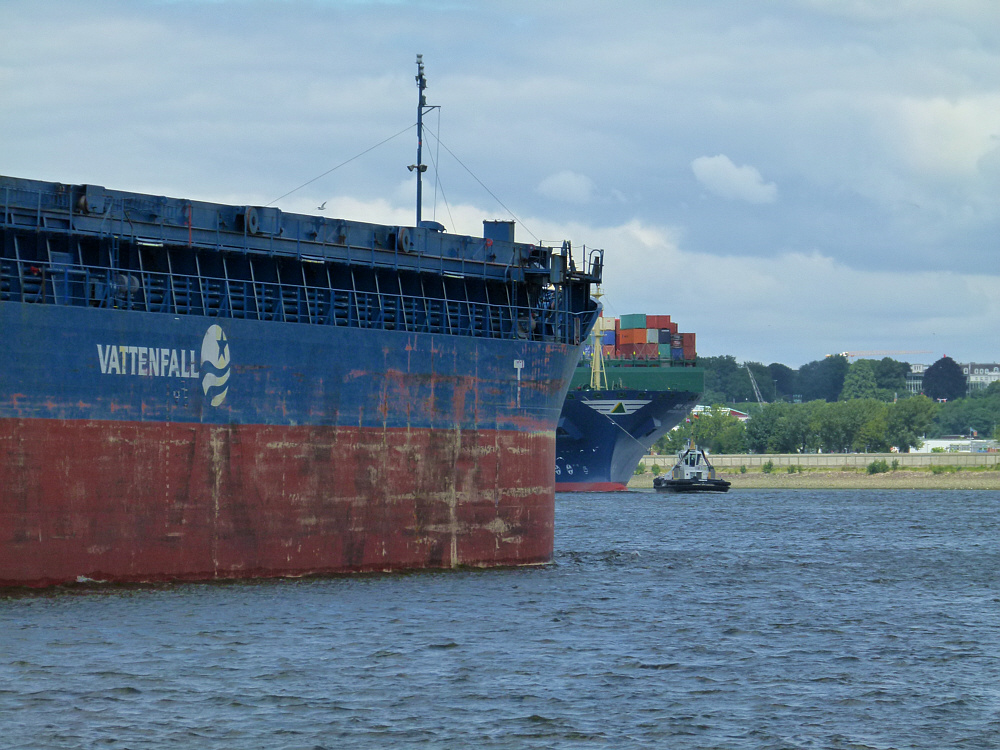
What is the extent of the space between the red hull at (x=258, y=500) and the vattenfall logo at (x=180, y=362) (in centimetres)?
97

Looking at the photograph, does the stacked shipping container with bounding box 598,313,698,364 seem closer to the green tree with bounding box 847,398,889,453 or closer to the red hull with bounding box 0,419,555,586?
the green tree with bounding box 847,398,889,453

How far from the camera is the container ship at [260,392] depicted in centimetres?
2500

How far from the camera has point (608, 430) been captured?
91000 mm

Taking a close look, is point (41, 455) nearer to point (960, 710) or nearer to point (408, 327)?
point (408, 327)

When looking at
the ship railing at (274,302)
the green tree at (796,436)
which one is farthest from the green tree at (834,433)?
the ship railing at (274,302)

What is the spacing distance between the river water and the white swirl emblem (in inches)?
160

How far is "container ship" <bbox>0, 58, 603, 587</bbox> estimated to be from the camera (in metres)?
25.0

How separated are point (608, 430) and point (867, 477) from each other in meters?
50.5

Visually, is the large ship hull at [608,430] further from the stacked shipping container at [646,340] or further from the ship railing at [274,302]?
the ship railing at [274,302]

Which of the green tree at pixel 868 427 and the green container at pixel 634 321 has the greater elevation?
the green container at pixel 634 321

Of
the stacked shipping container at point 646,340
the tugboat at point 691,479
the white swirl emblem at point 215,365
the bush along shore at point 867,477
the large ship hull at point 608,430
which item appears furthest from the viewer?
the bush along shore at point 867,477

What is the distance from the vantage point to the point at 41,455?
24609 millimetres

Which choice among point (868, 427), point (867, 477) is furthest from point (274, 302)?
point (868, 427)

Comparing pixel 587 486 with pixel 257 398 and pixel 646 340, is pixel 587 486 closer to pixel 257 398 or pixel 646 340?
pixel 646 340
